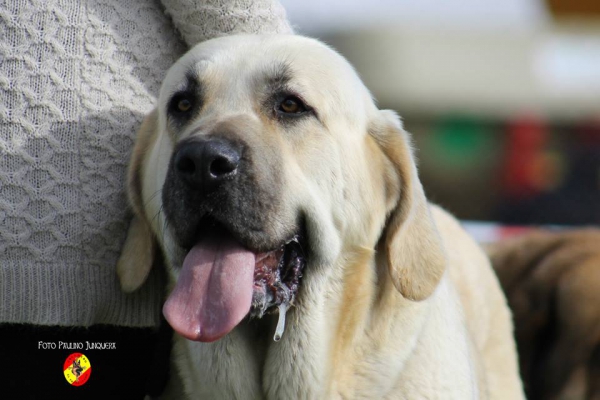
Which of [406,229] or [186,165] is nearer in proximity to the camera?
[186,165]

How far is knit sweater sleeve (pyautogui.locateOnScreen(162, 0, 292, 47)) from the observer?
2.83 meters

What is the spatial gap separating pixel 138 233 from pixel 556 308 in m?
2.61

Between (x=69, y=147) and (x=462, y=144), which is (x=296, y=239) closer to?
(x=69, y=147)

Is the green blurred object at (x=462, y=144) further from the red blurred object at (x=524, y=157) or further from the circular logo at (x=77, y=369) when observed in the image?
the circular logo at (x=77, y=369)

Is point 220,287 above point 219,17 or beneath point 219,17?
beneath

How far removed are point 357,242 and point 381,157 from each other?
1.09ft

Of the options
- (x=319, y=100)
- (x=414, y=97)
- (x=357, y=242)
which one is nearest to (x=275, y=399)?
(x=357, y=242)

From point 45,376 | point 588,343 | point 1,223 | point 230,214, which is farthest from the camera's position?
point 588,343

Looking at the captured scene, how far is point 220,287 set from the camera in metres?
2.38

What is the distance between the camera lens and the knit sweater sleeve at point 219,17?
283cm

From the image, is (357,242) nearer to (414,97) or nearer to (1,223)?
(1,223)

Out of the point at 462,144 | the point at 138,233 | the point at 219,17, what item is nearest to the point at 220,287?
the point at 138,233

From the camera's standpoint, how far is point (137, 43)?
9.23 feet

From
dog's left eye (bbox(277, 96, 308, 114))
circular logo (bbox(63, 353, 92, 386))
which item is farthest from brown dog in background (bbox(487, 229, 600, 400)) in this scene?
circular logo (bbox(63, 353, 92, 386))
